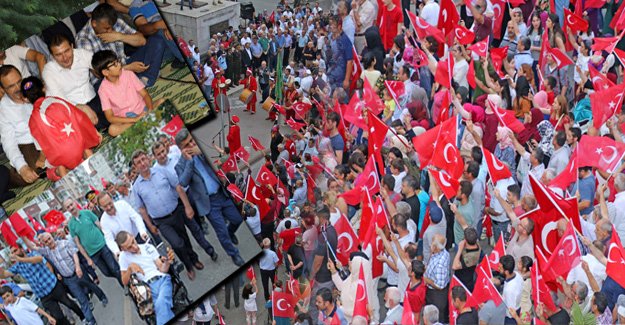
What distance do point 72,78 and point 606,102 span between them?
7924mm

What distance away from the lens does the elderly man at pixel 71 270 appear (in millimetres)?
3607

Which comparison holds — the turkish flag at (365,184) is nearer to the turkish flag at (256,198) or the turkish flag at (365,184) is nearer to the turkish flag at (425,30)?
the turkish flag at (256,198)

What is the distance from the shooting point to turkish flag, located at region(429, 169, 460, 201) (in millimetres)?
8469

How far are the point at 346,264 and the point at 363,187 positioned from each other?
0.97 metres

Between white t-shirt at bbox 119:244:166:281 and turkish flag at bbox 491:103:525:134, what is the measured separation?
23.1 ft

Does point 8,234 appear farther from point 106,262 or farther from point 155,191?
point 155,191

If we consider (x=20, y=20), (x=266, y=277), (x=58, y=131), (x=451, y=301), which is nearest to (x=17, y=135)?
(x=58, y=131)

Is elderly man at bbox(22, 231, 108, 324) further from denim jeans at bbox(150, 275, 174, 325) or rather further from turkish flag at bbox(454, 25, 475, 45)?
turkish flag at bbox(454, 25, 475, 45)

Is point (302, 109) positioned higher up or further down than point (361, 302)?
further down

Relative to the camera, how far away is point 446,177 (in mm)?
8516

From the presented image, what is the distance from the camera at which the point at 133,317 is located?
3.57m

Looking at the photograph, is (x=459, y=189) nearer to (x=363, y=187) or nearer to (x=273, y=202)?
(x=363, y=187)

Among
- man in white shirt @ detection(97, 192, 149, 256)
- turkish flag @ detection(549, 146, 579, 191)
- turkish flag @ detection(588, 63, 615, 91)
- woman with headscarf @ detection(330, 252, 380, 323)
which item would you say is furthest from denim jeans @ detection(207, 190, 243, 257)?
turkish flag @ detection(588, 63, 615, 91)

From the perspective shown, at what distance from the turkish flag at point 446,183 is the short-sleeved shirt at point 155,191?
518 cm
